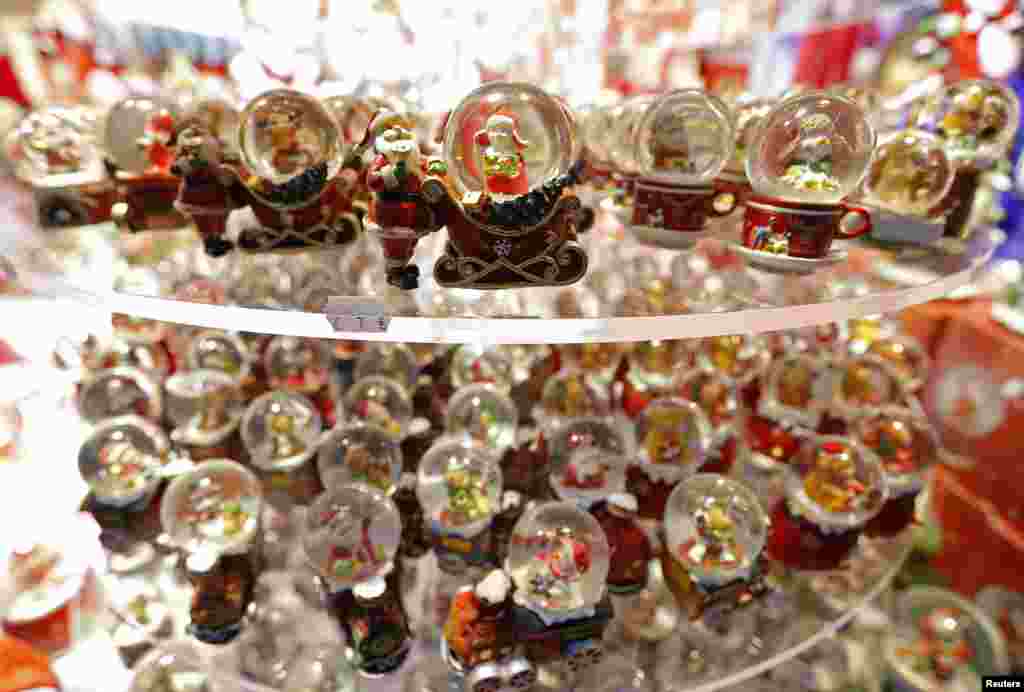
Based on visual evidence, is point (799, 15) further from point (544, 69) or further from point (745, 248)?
point (745, 248)

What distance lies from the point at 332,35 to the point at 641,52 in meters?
1.24

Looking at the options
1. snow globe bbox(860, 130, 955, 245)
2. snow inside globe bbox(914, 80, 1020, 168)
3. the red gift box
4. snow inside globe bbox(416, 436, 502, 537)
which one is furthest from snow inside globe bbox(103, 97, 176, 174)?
the red gift box

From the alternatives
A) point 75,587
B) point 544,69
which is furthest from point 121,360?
point 544,69

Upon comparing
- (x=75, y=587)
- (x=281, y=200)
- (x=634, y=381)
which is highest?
(x=281, y=200)

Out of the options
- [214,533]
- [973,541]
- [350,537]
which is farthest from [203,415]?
[973,541]

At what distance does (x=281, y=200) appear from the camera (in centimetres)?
79

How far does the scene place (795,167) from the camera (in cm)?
78

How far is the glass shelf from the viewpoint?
2.15ft

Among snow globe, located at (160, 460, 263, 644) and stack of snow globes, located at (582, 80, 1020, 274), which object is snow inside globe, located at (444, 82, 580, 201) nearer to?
stack of snow globes, located at (582, 80, 1020, 274)

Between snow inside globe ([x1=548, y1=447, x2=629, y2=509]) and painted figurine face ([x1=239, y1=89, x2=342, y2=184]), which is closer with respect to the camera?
painted figurine face ([x1=239, y1=89, x2=342, y2=184])

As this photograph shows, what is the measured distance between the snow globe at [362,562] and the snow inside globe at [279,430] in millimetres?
201

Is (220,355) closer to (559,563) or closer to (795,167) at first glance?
(559,563)

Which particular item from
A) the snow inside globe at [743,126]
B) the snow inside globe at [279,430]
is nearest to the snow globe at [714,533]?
the snow inside globe at [743,126]

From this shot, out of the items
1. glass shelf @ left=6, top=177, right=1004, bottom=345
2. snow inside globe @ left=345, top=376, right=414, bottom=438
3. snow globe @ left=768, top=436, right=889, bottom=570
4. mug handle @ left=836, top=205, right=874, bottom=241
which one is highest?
mug handle @ left=836, top=205, right=874, bottom=241
